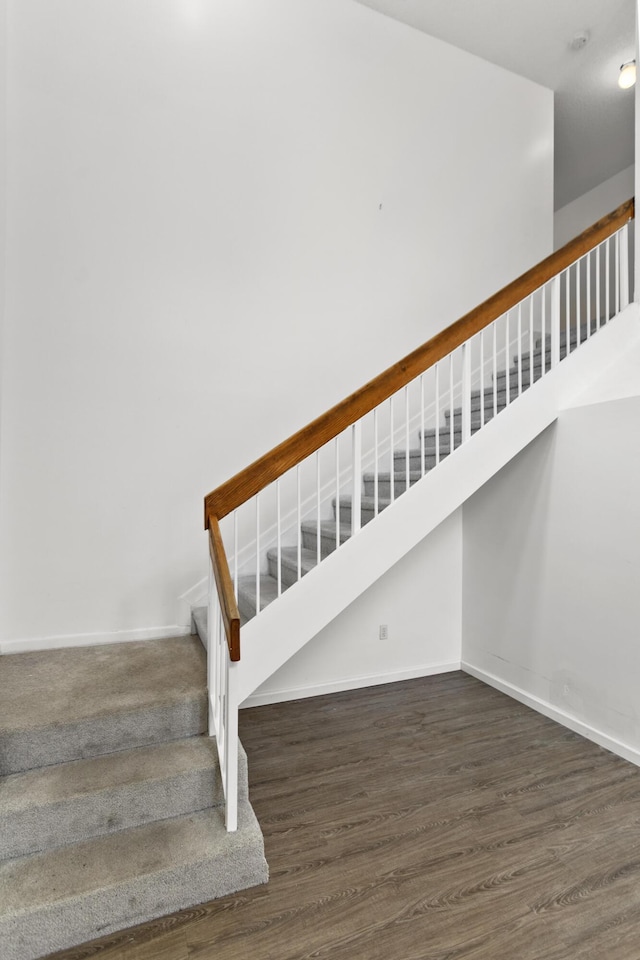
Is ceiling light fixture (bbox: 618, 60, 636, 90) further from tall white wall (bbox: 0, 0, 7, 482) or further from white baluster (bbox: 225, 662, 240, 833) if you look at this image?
white baluster (bbox: 225, 662, 240, 833)

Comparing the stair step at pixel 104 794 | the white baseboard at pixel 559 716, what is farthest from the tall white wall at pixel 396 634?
the stair step at pixel 104 794

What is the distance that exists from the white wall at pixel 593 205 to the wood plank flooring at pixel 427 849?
550 cm

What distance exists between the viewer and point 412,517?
2.57m

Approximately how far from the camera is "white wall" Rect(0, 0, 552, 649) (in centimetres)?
288

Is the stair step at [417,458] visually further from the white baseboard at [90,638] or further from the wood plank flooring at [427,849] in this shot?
the white baseboard at [90,638]

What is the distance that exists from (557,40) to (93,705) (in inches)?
208

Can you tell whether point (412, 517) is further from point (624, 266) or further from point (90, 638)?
point (624, 266)

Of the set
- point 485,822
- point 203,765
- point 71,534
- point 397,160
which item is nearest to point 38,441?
point 71,534

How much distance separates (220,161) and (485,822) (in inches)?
151

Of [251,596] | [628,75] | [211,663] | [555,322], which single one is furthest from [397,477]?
[628,75]

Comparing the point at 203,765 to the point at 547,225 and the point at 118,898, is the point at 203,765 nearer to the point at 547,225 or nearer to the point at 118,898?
the point at 118,898

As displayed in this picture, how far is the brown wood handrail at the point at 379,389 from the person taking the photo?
210cm

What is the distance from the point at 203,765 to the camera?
2016mm

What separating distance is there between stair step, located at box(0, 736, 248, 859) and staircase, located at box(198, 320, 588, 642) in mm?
653
